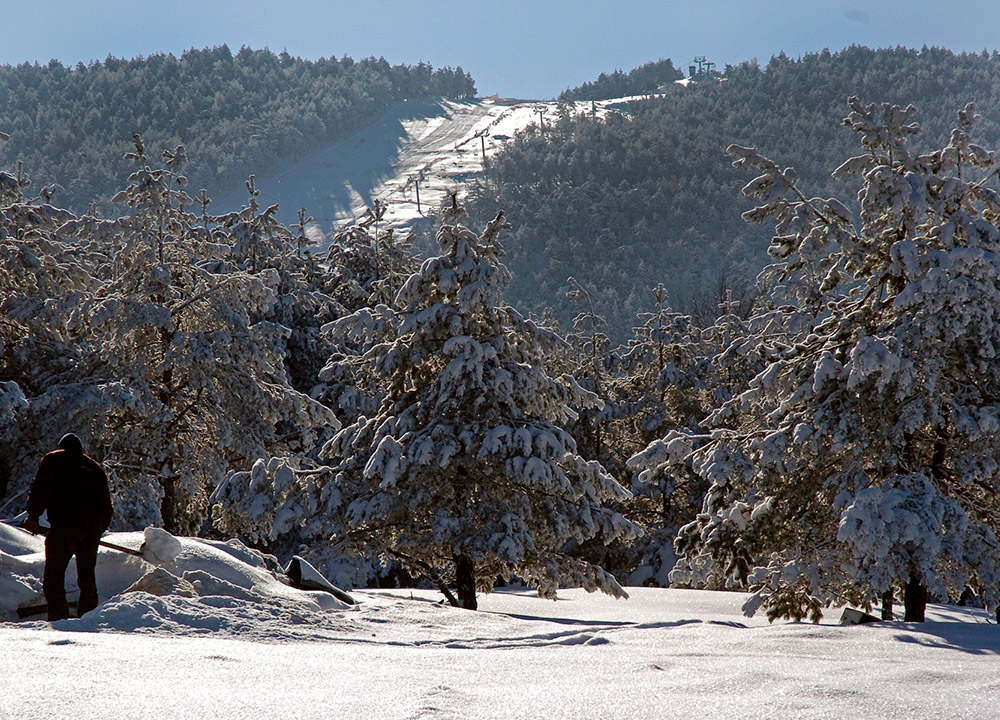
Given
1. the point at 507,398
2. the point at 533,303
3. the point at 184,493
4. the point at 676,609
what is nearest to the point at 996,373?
the point at 676,609

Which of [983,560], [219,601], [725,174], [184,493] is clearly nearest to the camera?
[219,601]

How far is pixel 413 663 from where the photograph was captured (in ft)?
15.4

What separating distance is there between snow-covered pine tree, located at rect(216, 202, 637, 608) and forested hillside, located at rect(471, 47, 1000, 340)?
9896cm

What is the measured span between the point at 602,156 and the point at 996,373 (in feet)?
537

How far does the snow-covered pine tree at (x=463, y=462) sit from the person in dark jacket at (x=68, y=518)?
5.40 meters

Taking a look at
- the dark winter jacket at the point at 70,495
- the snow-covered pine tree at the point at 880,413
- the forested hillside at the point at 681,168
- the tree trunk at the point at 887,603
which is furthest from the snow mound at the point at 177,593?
the forested hillside at the point at 681,168

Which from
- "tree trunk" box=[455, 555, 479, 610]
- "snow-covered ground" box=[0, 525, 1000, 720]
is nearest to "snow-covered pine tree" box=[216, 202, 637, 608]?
"tree trunk" box=[455, 555, 479, 610]

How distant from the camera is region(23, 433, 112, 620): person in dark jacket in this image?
675cm

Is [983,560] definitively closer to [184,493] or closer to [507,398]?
[507,398]

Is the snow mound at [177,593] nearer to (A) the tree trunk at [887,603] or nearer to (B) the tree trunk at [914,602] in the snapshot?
(A) the tree trunk at [887,603]

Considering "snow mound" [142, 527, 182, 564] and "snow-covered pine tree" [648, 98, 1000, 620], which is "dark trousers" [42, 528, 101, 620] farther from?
"snow-covered pine tree" [648, 98, 1000, 620]

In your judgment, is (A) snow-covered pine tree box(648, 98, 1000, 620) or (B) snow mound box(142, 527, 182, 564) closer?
(B) snow mound box(142, 527, 182, 564)

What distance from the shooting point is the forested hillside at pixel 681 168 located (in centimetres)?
13650

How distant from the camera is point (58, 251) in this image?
61.1 feet
